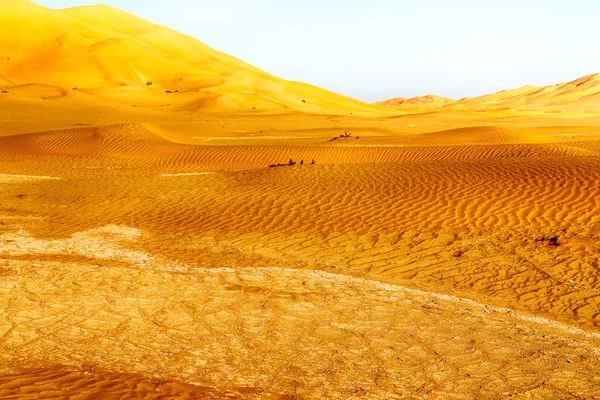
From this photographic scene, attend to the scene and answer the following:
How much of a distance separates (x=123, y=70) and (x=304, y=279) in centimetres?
6543

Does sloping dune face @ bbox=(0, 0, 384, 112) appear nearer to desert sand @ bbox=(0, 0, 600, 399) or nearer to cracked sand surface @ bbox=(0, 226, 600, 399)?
desert sand @ bbox=(0, 0, 600, 399)

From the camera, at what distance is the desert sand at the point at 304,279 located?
5035mm

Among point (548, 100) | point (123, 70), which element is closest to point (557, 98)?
point (548, 100)

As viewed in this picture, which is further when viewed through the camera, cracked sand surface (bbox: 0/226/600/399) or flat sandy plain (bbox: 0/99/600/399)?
flat sandy plain (bbox: 0/99/600/399)

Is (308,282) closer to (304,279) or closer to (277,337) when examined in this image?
(304,279)

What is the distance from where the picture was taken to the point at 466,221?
10.7 m

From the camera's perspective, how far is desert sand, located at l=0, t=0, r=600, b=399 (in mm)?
5035

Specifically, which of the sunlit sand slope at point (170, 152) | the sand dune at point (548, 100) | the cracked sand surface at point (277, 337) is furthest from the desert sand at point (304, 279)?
the sand dune at point (548, 100)

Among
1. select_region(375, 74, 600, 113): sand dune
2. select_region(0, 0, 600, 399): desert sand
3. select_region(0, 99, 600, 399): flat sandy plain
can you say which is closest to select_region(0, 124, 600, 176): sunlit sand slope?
select_region(0, 0, 600, 399): desert sand

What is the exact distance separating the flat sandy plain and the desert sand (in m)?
0.03

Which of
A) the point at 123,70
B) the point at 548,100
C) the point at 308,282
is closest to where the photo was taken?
the point at 308,282

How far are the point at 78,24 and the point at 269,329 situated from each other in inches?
3452

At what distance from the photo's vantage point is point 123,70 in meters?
68.1

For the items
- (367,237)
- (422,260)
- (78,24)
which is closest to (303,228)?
(367,237)
